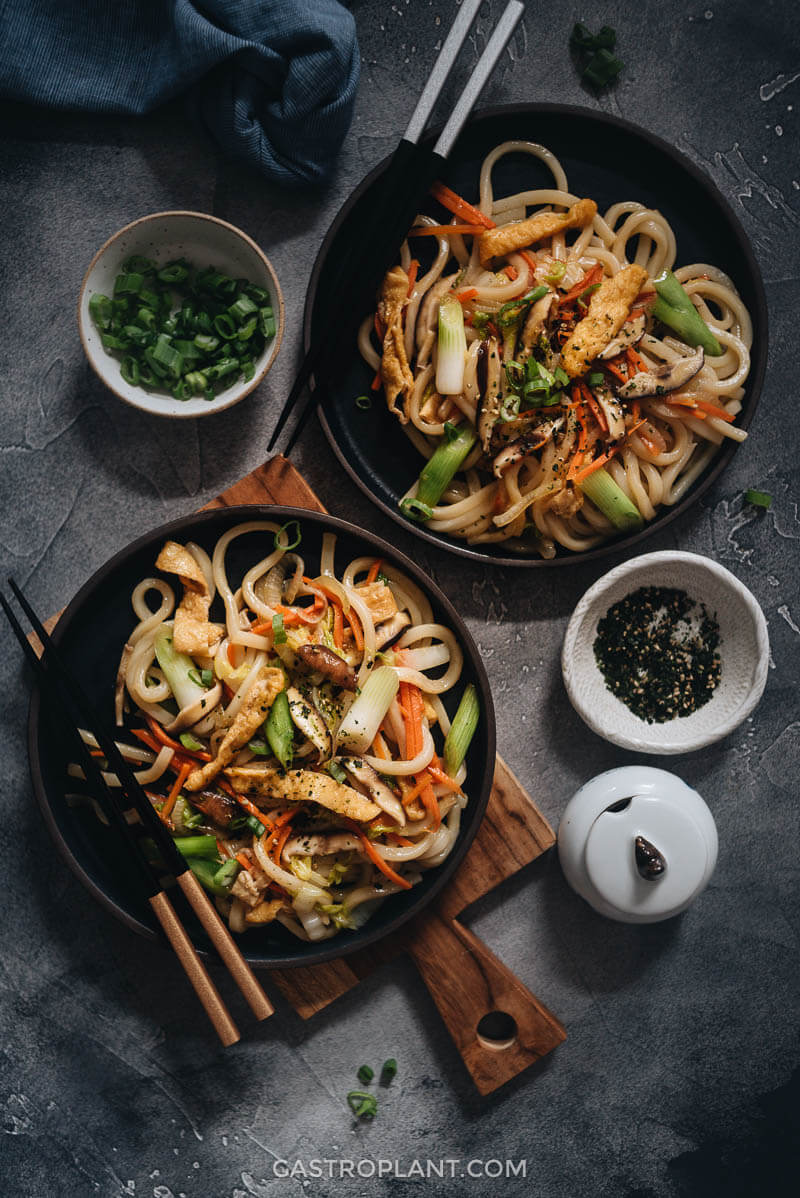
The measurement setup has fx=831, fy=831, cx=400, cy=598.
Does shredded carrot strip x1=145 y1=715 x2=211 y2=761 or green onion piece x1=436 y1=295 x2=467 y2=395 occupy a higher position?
green onion piece x1=436 y1=295 x2=467 y2=395

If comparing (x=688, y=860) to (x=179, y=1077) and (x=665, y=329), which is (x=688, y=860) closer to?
(x=665, y=329)

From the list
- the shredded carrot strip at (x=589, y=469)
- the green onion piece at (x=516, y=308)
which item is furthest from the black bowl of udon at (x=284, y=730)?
the green onion piece at (x=516, y=308)

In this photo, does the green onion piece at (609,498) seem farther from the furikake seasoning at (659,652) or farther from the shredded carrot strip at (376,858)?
the shredded carrot strip at (376,858)

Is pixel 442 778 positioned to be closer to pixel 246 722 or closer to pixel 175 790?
pixel 246 722

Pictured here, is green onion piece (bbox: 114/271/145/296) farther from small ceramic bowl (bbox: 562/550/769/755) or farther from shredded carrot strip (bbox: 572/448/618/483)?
small ceramic bowl (bbox: 562/550/769/755)

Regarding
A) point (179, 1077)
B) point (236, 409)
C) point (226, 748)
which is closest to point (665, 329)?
point (236, 409)

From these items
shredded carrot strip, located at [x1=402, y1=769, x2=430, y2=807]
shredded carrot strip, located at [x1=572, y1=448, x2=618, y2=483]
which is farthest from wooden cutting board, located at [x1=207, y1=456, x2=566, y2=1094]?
shredded carrot strip, located at [x1=572, y1=448, x2=618, y2=483]

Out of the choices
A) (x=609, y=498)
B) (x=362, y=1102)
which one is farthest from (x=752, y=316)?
(x=362, y=1102)
